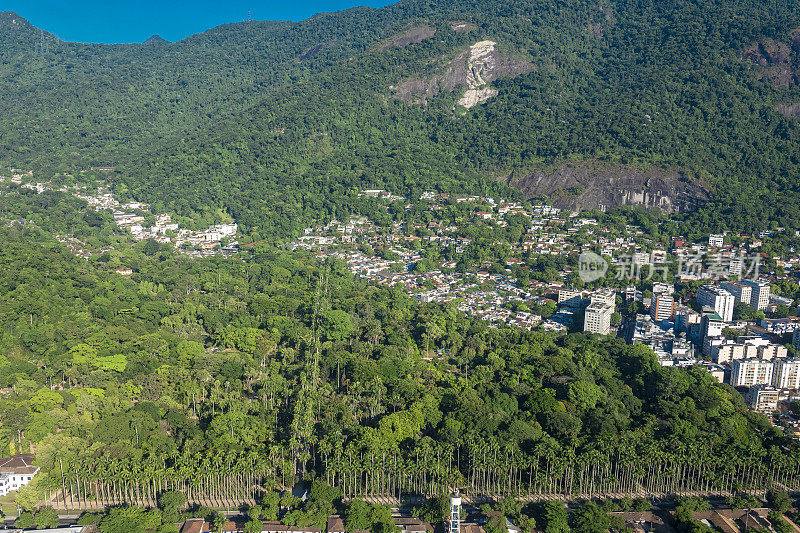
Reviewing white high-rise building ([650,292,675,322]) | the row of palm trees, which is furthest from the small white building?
white high-rise building ([650,292,675,322])

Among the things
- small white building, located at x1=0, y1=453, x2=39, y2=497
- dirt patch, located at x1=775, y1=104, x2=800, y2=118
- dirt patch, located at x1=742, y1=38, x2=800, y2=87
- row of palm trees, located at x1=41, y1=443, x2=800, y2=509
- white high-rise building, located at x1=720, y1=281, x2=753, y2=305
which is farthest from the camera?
dirt patch, located at x1=742, y1=38, x2=800, y2=87

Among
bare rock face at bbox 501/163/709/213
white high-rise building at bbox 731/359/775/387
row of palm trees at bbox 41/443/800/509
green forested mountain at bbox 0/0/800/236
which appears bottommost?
row of palm trees at bbox 41/443/800/509

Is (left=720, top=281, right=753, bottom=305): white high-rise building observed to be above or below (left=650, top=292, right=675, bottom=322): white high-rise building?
above

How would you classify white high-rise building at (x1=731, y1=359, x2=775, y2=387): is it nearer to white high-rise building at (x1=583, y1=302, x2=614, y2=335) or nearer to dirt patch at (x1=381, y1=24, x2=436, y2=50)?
white high-rise building at (x1=583, y1=302, x2=614, y2=335)

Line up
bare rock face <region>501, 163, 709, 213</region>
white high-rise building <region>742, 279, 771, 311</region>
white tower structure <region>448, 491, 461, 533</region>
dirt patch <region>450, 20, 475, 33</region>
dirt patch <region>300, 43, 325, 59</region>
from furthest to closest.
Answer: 1. dirt patch <region>300, 43, 325, 59</region>
2. dirt patch <region>450, 20, 475, 33</region>
3. bare rock face <region>501, 163, 709, 213</region>
4. white high-rise building <region>742, 279, 771, 311</region>
5. white tower structure <region>448, 491, 461, 533</region>

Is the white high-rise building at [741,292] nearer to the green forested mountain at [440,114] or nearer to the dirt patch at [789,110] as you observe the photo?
the green forested mountain at [440,114]

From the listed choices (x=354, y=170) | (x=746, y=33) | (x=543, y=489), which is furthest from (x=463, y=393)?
(x=746, y=33)

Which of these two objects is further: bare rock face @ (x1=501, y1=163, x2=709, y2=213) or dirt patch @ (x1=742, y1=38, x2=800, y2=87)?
dirt patch @ (x1=742, y1=38, x2=800, y2=87)
